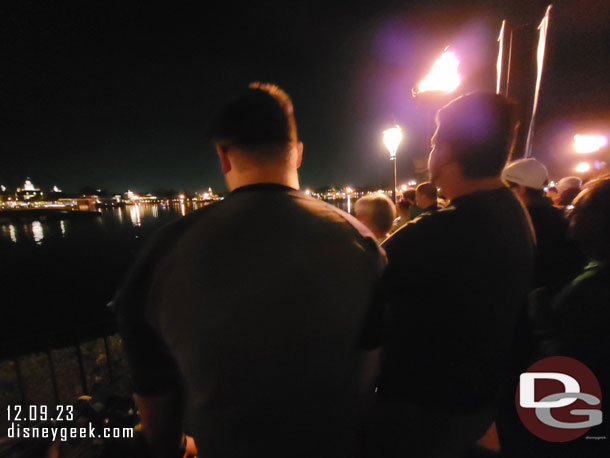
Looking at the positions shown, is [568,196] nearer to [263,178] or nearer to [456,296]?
[456,296]

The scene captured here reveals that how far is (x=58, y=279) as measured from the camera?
3231 centimetres

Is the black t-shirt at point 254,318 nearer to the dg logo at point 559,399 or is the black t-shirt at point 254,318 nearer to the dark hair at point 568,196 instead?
the dg logo at point 559,399

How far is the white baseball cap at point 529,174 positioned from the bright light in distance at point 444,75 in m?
5.45

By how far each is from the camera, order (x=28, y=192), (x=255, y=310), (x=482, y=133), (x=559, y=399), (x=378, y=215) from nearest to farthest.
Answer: (x=255, y=310) → (x=482, y=133) → (x=559, y=399) → (x=378, y=215) → (x=28, y=192)

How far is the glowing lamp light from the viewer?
1184 cm

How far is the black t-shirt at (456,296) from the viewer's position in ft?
4.01

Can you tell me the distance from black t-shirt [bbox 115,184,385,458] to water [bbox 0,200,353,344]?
12579 mm

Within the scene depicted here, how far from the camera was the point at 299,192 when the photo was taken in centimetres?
115

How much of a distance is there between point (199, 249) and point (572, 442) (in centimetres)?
282

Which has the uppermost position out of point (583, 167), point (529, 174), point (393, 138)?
point (393, 138)

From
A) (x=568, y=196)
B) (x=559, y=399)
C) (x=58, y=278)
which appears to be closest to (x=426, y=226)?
(x=559, y=399)

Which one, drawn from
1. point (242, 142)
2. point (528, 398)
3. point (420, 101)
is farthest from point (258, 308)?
point (420, 101)

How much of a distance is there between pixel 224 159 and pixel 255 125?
0.21 m

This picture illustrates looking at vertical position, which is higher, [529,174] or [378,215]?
[529,174]
